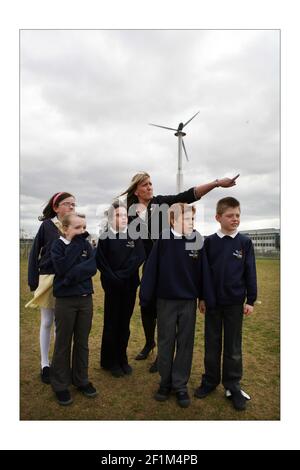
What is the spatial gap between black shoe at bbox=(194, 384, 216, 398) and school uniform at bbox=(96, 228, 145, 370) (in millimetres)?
954

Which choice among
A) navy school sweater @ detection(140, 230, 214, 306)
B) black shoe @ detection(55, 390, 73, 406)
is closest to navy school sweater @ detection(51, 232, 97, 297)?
navy school sweater @ detection(140, 230, 214, 306)

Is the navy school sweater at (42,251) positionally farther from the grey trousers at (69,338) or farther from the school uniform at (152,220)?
the school uniform at (152,220)

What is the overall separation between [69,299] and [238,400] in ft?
6.22

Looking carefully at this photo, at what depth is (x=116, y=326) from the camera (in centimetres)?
393

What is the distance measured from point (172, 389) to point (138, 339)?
1.88 meters

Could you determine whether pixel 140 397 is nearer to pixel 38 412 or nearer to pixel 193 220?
pixel 38 412

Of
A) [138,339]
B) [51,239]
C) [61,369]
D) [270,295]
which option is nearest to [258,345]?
[138,339]

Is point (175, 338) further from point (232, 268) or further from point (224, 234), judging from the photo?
point (224, 234)

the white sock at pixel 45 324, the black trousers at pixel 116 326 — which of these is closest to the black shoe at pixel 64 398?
the white sock at pixel 45 324

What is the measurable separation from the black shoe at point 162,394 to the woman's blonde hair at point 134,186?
1.99 meters

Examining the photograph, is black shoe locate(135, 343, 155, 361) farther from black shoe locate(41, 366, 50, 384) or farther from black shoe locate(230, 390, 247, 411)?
black shoe locate(230, 390, 247, 411)

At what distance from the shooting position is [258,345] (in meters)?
5.17

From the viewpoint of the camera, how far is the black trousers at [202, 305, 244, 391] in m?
3.38

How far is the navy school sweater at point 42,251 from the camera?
145 inches
